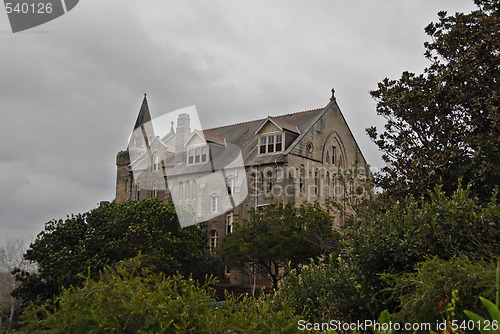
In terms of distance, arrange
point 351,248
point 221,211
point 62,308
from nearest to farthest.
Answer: point 62,308
point 351,248
point 221,211

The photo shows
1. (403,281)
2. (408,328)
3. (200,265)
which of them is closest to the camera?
(408,328)

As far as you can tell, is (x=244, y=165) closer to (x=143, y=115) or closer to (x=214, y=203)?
(x=214, y=203)

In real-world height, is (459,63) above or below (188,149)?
below

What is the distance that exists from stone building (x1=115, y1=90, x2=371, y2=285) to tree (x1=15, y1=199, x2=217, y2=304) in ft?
31.3

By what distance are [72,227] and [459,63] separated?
2627 centimetres

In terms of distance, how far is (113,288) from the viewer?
21.6ft

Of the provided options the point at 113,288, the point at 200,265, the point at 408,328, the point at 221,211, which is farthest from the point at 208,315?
the point at 221,211

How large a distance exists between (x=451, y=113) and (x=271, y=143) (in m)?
29.3

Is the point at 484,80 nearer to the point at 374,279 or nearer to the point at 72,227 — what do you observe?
the point at 374,279

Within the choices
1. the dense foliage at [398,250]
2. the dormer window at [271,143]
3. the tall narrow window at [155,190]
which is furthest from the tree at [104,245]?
the dense foliage at [398,250]

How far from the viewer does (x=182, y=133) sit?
2106 inches

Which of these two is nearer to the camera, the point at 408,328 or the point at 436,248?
the point at 408,328

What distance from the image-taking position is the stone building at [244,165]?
142 ft

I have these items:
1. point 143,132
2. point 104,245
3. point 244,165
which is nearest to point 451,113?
point 104,245
